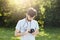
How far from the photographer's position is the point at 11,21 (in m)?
17.0

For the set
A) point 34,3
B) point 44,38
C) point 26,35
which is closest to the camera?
point 26,35

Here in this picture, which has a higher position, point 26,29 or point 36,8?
point 36,8

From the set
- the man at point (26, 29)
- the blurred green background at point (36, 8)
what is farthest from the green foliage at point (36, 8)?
the man at point (26, 29)

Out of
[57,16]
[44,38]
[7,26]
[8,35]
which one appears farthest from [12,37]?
[57,16]

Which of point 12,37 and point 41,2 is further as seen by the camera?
point 41,2

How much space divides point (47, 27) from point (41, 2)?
1.64m

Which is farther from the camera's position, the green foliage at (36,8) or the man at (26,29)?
the green foliage at (36,8)

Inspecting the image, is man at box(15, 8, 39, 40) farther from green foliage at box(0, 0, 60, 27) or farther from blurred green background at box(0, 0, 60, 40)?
green foliage at box(0, 0, 60, 27)

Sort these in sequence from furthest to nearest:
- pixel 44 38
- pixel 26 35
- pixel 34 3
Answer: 1. pixel 34 3
2. pixel 44 38
3. pixel 26 35

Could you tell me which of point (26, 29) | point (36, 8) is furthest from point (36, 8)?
point (26, 29)

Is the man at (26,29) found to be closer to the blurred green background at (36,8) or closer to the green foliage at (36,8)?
the blurred green background at (36,8)

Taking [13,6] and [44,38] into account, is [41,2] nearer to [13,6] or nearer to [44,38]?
[13,6]

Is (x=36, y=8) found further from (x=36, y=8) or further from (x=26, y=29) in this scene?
(x=26, y=29)

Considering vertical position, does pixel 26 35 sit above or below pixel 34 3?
below
